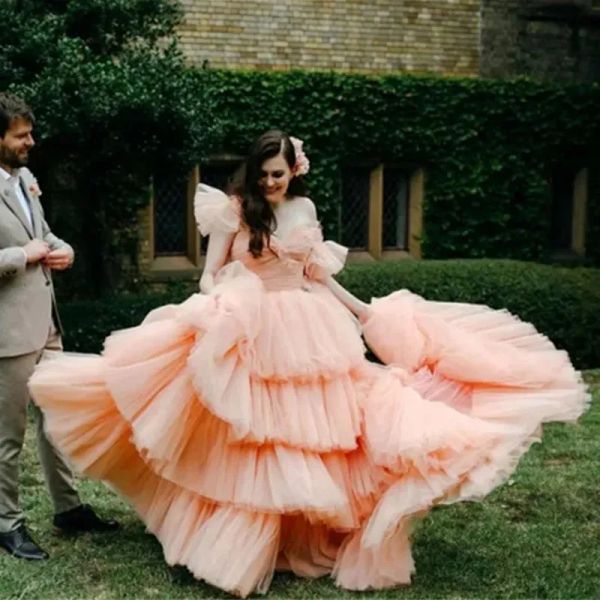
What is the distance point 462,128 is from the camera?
13148 mm

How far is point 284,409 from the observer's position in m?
4.54

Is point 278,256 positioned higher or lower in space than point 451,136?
lower

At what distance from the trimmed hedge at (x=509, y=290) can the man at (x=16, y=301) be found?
18.1 ft

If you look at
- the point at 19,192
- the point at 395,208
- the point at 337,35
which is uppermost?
the point at 337,35

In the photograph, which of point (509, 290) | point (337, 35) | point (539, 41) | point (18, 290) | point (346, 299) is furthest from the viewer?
point (539, 41)

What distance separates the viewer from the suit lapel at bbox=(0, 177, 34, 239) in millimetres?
4859

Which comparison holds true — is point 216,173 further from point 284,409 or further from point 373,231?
point 284,409

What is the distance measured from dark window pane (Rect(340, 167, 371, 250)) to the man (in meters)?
8.34

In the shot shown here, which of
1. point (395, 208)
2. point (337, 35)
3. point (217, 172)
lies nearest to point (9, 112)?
point (217, 172)

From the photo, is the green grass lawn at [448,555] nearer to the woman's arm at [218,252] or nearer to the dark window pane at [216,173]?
the woman's arm at [218,252]

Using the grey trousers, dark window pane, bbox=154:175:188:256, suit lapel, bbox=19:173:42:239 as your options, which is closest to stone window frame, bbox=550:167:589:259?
dark window pane, bbox=154:175:188:256

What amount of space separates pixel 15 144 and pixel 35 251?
511 millimetres

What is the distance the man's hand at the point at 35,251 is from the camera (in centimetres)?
480

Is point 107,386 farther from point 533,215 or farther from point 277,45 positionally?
point 533,215
